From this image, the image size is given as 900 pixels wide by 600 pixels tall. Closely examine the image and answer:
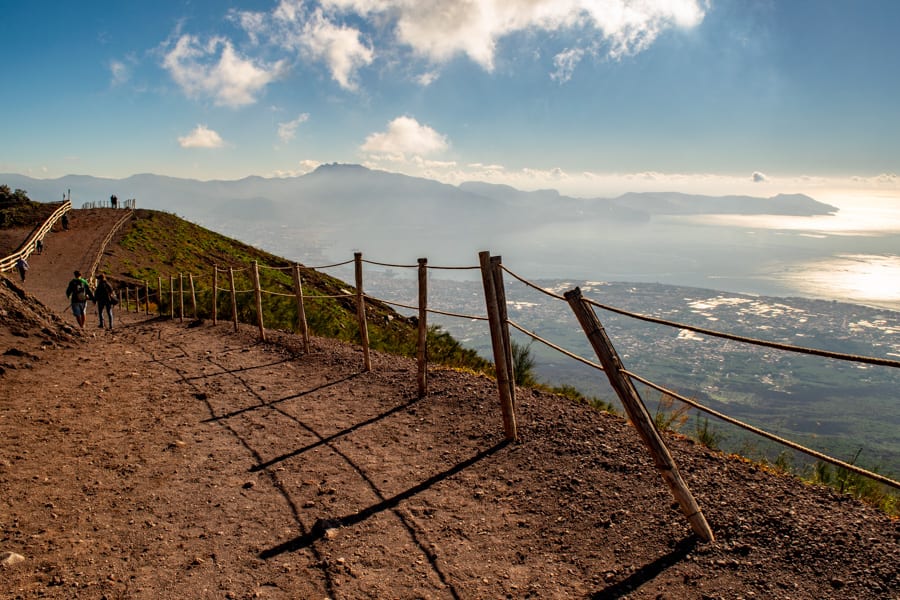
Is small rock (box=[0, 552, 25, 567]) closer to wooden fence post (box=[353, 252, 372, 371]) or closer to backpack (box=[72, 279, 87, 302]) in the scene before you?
wooden fence post (box=[353, 252, 372, 371])

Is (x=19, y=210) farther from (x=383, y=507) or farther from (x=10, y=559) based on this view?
(x=383, y=507)

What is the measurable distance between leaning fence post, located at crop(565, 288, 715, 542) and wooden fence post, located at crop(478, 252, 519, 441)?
176cm

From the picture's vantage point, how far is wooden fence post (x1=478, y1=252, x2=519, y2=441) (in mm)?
5512

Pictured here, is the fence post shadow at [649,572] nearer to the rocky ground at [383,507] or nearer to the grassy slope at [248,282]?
the rocky ground at [383,507]

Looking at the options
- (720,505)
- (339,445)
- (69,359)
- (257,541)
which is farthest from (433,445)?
(69,359)

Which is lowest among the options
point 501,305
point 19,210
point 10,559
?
point 10,559

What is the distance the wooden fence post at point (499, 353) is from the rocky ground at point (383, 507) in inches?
9.1

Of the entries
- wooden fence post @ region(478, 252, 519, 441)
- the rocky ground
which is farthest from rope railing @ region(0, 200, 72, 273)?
wooden fence post @ region(478, 252, 519, 441)

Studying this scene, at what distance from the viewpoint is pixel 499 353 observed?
5.51 m

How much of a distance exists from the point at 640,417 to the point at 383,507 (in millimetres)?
2328

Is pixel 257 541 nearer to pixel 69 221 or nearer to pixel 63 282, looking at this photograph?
pixel 63 282

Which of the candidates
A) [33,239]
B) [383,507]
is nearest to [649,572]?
[383,507]

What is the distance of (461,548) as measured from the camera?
3.80 m

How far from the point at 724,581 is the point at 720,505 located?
89cm
